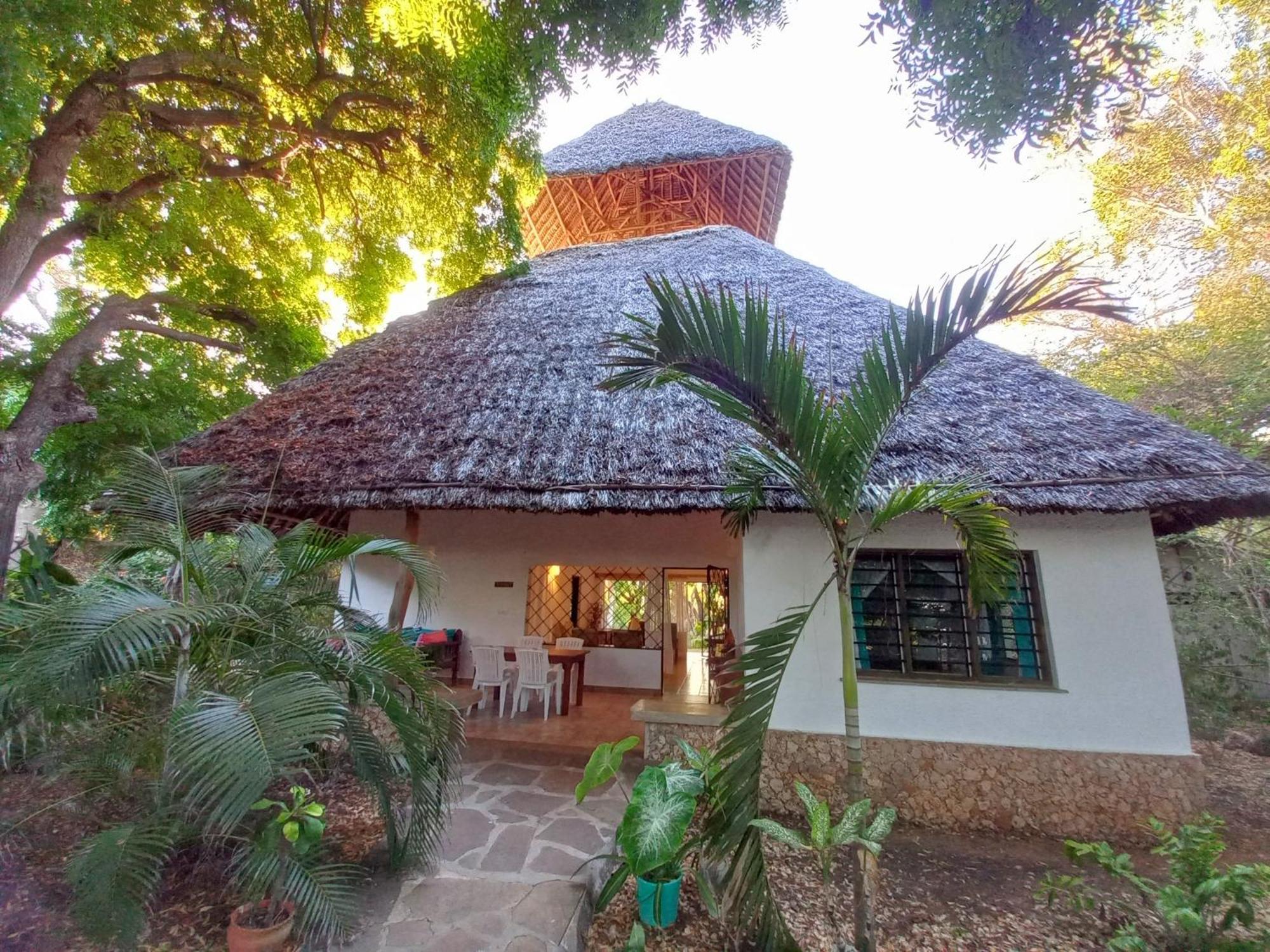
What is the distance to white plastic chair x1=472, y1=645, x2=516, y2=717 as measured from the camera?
544 centimetres

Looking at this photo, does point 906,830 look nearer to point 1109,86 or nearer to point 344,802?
point 344,802

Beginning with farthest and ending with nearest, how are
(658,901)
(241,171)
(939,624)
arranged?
(241,171)
(939,624)
(658,901)

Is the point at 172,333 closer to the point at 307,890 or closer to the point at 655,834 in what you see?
the point at 307,890

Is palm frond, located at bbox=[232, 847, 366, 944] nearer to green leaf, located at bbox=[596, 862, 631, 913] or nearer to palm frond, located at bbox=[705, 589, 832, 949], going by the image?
green leaf, located at bbox=[596, 862, 631, 913]

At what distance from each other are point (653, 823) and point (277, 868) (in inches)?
60.3

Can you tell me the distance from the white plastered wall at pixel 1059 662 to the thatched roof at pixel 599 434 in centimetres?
50

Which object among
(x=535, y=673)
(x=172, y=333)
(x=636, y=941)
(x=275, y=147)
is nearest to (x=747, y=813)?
(x=636, y=941)

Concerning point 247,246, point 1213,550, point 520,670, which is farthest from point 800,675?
point 247,246

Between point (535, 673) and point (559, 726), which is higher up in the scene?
point (535, 673)

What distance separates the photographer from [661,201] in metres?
9.32

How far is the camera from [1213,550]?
561cm

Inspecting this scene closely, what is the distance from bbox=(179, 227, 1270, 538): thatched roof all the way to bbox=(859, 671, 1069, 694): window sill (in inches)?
50.8

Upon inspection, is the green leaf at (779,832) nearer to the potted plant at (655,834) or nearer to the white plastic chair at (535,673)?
the potted plant at (655,834)

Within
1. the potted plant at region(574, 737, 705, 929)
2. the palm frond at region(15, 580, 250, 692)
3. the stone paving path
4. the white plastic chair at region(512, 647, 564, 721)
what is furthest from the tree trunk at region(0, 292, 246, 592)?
the potted plant at region(574, 737, 705, 929)
